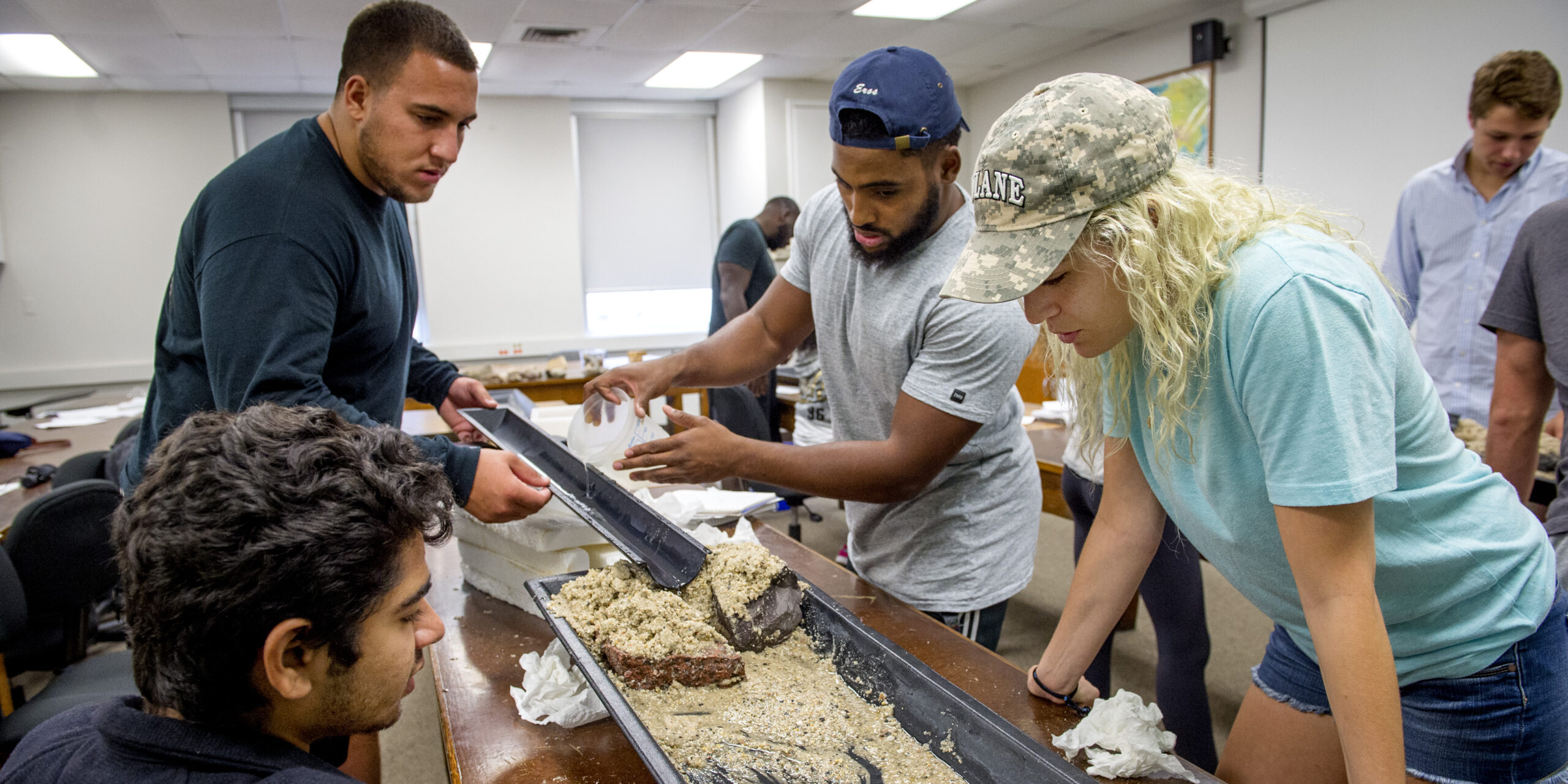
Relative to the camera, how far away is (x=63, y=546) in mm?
2350

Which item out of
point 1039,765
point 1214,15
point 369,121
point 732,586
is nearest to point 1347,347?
point 1039,765

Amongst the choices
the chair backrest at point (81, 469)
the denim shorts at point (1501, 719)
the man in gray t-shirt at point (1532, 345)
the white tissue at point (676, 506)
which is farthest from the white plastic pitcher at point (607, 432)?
the chair backrest at point (81, 469)

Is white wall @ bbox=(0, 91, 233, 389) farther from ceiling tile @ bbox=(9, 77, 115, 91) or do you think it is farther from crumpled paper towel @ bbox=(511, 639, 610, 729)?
crumpled paper towel @ bbox=(511, 639, 610, 729)

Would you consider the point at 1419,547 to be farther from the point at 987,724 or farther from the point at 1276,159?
the point at 1276,159

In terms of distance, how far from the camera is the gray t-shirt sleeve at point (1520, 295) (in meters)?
1.76

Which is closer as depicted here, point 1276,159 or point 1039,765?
point 1039,765

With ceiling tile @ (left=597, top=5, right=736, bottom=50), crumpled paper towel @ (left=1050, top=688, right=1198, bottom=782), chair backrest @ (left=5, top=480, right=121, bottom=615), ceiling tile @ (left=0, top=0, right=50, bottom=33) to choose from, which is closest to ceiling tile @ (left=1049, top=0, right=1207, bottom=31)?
ceiling tile @ (left=597, top=5, right=736, bottom=50)

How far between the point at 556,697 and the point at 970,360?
849mm

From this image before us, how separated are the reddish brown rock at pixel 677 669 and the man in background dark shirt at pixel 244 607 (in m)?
0.37

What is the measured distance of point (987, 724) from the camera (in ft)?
3.34

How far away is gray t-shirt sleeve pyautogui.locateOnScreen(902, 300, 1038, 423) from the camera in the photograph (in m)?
1.54

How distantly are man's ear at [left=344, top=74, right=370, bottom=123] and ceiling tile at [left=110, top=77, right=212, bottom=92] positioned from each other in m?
6.02

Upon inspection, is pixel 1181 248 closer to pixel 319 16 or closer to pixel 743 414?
pixel 743 414

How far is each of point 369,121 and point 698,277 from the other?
279 inches
